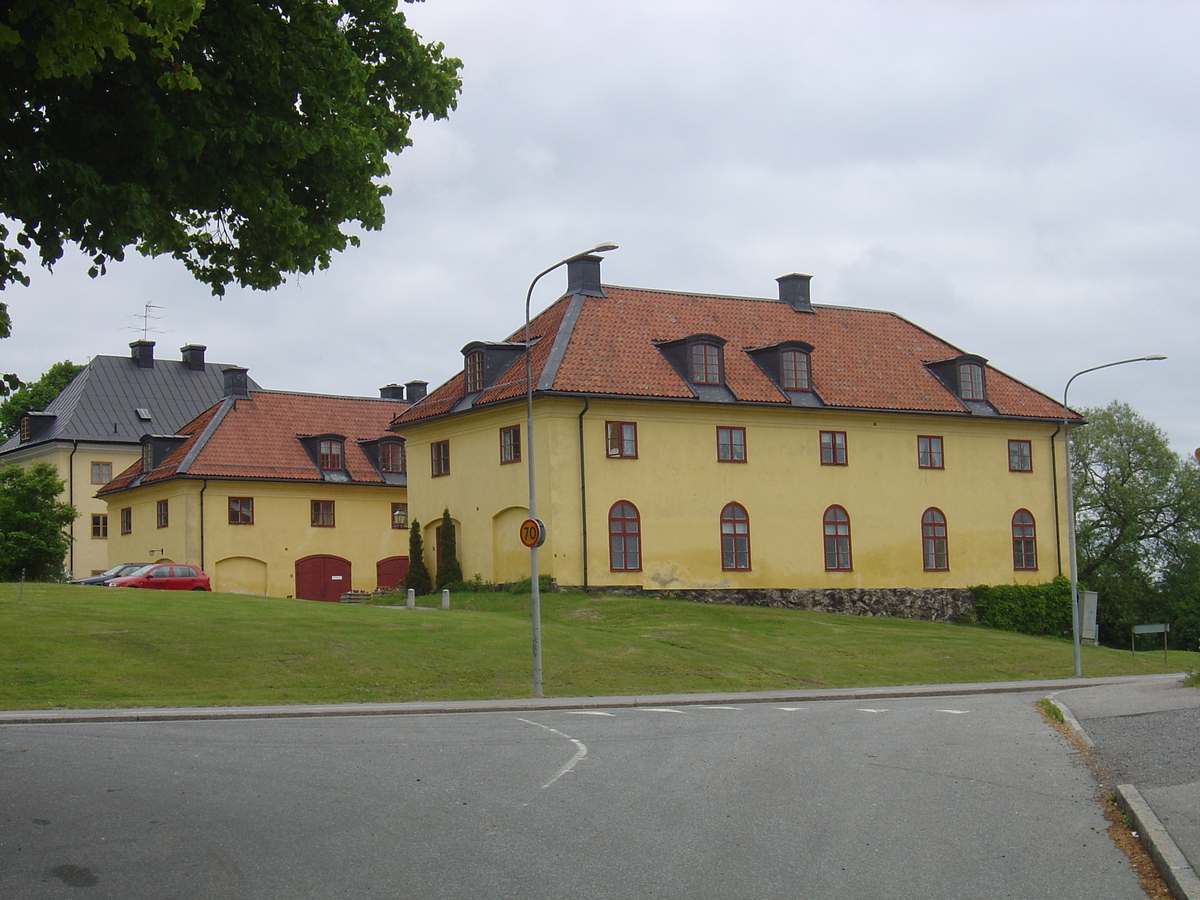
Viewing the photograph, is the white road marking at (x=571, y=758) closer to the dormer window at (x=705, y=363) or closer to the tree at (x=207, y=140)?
the tree at (x=207, y=140)

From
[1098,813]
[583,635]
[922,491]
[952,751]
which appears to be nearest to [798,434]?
[922,491]

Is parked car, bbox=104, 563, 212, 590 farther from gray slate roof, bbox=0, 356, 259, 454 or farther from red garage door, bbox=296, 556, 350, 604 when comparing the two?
gray slate roof, bbox=0, 356, 259, 454

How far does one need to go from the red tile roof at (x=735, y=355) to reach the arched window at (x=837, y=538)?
3888mm

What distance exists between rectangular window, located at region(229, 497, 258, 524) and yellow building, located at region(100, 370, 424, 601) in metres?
0.04

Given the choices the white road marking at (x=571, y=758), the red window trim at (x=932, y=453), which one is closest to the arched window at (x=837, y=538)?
the red window trim at (x=932, y=453)

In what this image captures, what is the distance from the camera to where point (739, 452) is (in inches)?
1778

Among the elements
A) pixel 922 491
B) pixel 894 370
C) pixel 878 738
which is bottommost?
pixel 878 738

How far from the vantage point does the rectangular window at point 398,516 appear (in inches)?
2398

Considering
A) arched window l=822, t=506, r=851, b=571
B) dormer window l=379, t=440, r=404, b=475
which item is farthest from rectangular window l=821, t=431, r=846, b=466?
dormer window l=379, t=440, r=404, b=475

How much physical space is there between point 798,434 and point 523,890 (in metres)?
39.5

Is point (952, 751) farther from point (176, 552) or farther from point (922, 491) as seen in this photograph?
point (176, 552)

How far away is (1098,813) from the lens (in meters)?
10.9

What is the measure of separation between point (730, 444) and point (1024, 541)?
13932 mm

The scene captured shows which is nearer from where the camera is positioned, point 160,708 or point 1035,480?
point 160,708
